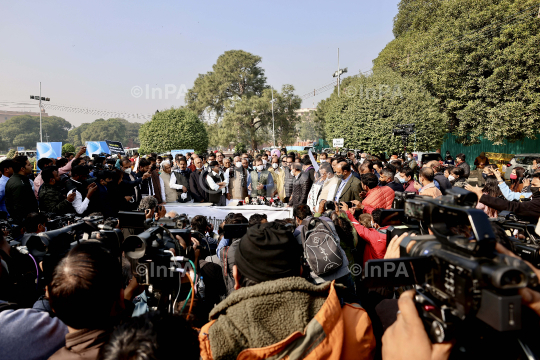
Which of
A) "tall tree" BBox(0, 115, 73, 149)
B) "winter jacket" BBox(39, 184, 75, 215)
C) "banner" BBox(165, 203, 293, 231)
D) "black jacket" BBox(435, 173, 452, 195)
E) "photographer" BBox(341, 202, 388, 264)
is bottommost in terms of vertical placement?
"banner" BBox(165, 203, 293, 231)

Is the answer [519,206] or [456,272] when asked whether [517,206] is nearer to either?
[519,206]

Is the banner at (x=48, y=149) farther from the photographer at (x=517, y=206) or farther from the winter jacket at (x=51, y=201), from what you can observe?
the photographer at (x=517, y=206)

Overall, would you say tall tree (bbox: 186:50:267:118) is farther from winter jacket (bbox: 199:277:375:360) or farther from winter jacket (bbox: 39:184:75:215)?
winter jacket (bbox: 199:277:375:360)

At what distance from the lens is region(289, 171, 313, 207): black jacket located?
23.7 ft

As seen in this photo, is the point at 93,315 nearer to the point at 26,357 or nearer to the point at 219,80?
the point at 26,357

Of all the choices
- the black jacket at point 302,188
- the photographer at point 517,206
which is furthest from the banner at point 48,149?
the photographer at point 517,206

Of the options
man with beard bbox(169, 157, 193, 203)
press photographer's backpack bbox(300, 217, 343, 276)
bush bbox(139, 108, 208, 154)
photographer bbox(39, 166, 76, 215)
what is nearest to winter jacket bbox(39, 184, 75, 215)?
photographer bbox(39, 166, 76, 215)

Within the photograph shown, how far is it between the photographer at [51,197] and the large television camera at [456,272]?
4.58m

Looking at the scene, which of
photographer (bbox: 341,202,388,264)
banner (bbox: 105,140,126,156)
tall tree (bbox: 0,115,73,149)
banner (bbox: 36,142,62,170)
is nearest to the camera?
photographer (bbox: 341,202,388,264)

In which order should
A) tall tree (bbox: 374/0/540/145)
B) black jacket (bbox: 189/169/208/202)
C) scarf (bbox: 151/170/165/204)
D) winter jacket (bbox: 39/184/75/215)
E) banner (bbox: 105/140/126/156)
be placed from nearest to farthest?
1. winter jacket (bbox: 39/184/75/215)
2. scarf (bbox: 151/170/165/204)
3. black jacket (bbox: 189/169/208/202)
4. tall tree (bbox: 374/0/540/145)
5. banner (bbox: 105/140/126/156)

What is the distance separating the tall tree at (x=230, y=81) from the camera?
141 ft

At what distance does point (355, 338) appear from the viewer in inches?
61.0

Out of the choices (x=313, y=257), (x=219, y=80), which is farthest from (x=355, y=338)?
(x=219, y=80)

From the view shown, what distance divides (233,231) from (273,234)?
93 centimetres
